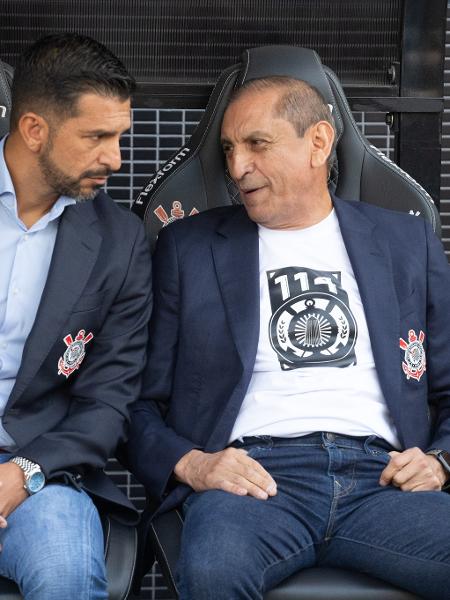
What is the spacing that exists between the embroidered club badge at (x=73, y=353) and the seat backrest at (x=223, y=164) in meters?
0.41

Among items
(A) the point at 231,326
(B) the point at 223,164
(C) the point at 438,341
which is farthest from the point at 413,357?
(B) the point at 223,164

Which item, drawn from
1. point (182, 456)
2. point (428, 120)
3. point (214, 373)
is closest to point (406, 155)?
point (428, 120)

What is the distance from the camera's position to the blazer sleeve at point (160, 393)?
2.63 meters

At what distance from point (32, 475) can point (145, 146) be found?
6.06 ft

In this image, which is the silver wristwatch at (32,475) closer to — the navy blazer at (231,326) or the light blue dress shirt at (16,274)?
the light blue dress shirt at (16,274)

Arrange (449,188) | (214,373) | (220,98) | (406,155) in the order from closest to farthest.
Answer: (214,373)
(220,98)
(406,155)
(449,188)

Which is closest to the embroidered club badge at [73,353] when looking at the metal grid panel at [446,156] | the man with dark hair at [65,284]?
the man with dark hair at [65,284]

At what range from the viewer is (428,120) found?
10.2ft

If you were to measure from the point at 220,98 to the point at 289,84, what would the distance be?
6.6 inches

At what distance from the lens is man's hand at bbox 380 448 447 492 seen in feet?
8.45

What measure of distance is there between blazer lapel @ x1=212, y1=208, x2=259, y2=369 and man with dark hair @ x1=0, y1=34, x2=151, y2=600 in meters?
0.22

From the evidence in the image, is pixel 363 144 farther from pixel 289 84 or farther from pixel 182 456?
pixel 182 456

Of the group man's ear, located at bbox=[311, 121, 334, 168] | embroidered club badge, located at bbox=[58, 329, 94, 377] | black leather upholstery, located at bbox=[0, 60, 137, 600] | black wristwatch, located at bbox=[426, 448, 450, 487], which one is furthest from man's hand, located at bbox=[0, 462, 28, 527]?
man's ear, located at bbox=[311, 121, 334, 168]

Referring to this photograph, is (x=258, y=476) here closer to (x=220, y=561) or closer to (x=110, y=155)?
(x=220, y=561)
